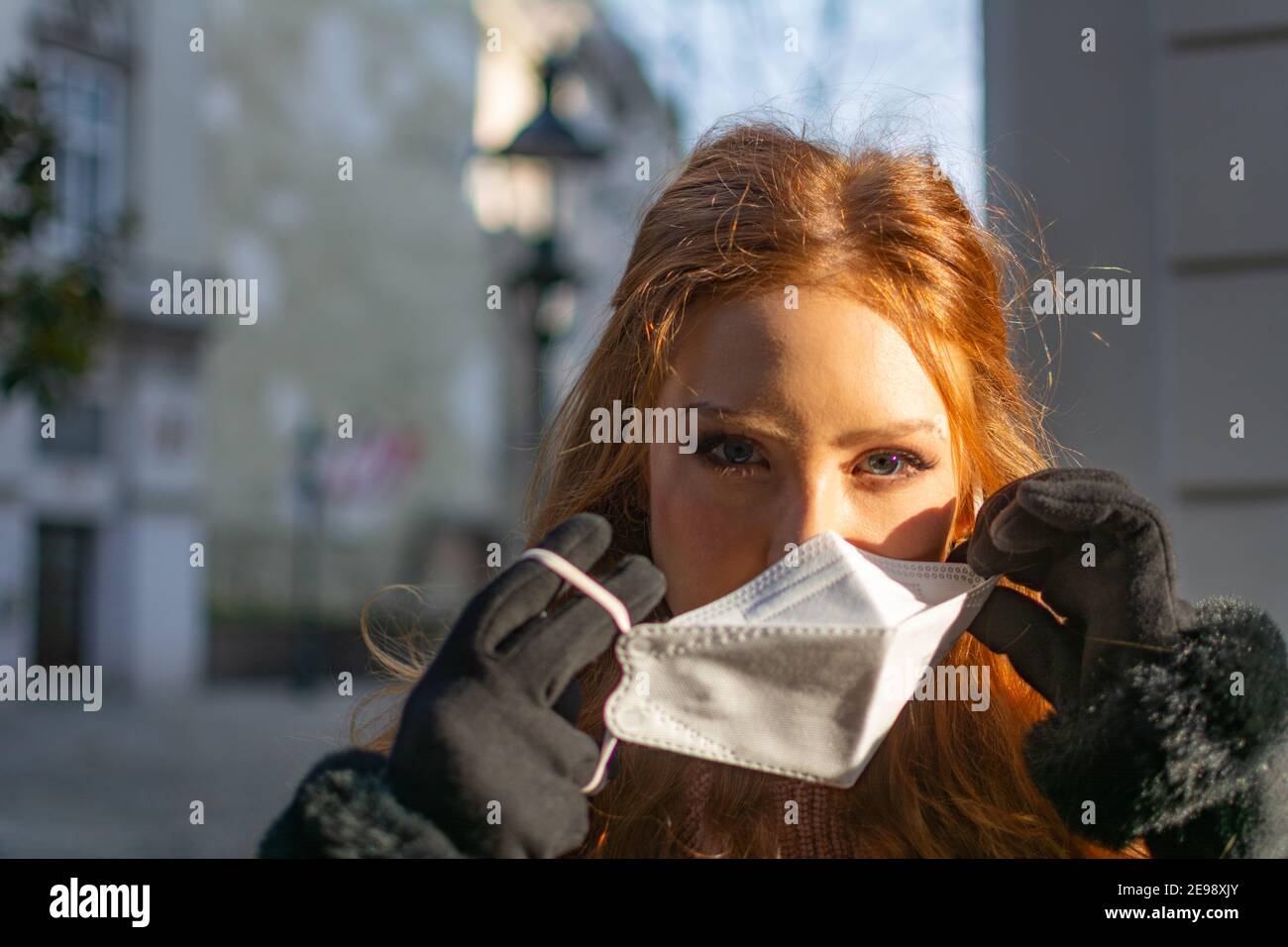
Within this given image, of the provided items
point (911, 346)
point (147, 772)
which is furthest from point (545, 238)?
point (147, 772)

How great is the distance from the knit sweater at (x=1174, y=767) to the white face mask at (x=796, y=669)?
238 millimetres

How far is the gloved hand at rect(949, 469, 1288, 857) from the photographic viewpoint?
151 cm

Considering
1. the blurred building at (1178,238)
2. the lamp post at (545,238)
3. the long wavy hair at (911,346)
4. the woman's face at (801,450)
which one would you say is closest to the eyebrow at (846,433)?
the woman's face at (801,450)

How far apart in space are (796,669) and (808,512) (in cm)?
20

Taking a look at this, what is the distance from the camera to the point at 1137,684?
152cm

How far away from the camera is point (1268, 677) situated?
1553 mm

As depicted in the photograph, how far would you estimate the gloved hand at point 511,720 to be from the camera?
4.67 ft

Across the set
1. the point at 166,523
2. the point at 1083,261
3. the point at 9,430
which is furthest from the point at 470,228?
the point at 1083,261

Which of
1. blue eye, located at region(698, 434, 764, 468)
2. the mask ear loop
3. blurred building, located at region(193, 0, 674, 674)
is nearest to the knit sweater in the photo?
the mask ear loop

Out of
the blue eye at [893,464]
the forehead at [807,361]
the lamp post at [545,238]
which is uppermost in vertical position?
the lamp post at [545,238]

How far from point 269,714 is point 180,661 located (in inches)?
89.0

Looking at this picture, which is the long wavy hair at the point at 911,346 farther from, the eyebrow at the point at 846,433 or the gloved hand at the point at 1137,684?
the gloved hand at the point at 1137,684

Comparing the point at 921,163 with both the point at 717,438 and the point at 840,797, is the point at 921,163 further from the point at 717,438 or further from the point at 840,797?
the point at 840,797
